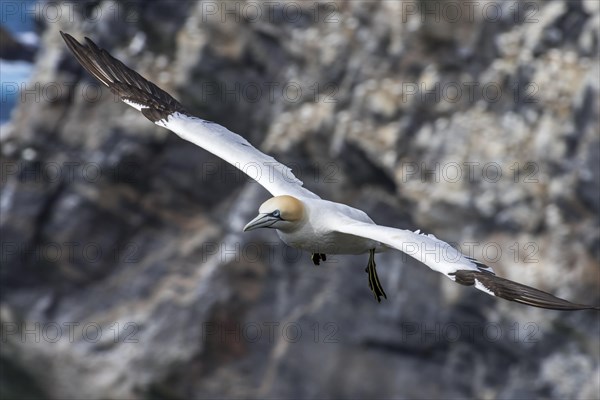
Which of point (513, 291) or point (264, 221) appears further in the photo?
point (264, 221)

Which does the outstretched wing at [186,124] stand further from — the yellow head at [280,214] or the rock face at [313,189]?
the rock face at [313,189]

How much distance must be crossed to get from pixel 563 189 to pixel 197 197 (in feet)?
23.2

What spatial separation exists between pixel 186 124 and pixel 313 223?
1.85 metres

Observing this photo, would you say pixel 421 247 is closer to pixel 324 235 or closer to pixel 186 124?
pixel 324 235

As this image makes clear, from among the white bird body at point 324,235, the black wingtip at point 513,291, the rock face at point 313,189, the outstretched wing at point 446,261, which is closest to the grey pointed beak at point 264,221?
the white bird body at point 324,235

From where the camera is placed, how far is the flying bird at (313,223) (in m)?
6.70

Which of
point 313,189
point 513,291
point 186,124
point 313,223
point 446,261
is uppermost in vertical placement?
point 313,189

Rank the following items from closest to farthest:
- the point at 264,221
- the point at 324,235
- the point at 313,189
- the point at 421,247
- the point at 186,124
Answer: the point at 421,247
the point at 264,221
the point at 324,235
the point at 186,124
the point at 313,189

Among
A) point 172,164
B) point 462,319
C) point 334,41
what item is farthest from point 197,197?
point 462,319

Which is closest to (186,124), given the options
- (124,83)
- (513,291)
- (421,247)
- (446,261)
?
(124,83)

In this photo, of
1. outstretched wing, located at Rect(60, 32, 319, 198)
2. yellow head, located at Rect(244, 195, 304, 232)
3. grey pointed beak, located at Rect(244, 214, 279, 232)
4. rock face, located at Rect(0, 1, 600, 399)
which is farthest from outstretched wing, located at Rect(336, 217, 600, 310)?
rock face, located at Rect(0, 1, 600, 399)

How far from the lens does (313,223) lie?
723 centimetres

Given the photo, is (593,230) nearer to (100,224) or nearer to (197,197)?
(197,197)

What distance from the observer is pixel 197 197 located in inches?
812
